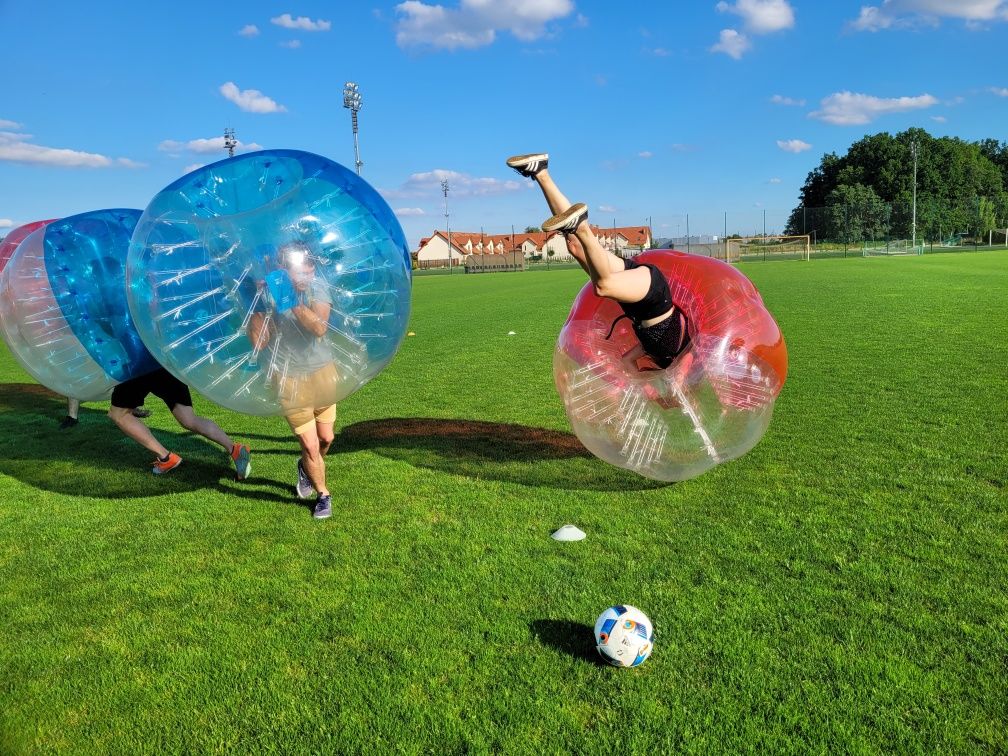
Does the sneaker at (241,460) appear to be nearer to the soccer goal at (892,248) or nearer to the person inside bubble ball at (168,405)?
the person inside bubble ball at (168,405)

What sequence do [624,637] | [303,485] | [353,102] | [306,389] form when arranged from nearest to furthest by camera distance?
[624,637] → [306,389] → [303,485] → [353,102]

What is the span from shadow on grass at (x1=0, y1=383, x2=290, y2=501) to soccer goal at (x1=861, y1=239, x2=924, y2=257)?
2269 inches

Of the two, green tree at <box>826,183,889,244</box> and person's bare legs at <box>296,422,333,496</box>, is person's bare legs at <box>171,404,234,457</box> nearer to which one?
person's bare legs at <box>296,422,333,496</box>

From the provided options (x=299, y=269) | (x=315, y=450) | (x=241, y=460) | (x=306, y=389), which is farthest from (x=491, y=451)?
(x=299, y=269)

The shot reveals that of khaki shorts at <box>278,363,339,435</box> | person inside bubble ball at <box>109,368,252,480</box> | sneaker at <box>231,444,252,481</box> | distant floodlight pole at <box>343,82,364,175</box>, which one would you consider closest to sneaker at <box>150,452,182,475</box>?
person inside bubble ball at <box>109,368,252,480</box>

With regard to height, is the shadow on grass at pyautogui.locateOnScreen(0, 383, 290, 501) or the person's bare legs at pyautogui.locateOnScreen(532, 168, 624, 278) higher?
the person's bare legs at pyautogui.locateOnScreen(532, 168, 624, 278)

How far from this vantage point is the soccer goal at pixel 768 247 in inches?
2254

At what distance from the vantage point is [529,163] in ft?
14.4

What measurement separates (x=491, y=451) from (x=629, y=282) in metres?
2.38

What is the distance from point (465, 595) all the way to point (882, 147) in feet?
323

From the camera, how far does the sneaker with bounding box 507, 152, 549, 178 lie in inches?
172

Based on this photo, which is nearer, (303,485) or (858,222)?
(303,485)

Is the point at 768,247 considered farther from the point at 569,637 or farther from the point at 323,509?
the point at 569,637

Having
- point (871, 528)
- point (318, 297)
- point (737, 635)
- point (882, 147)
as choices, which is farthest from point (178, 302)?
point (882, 147)
